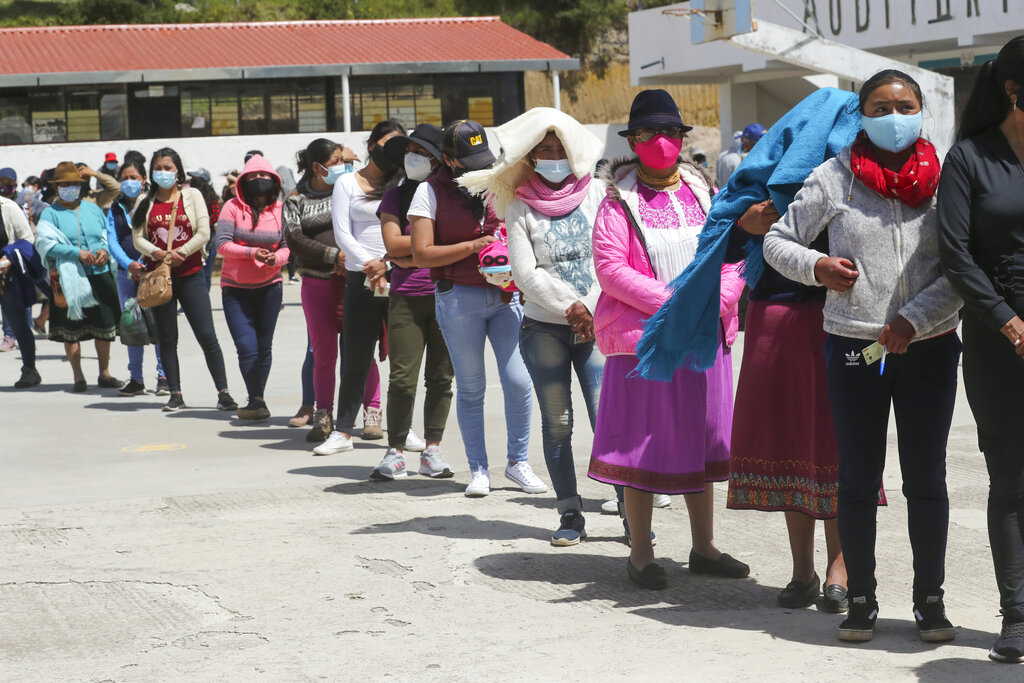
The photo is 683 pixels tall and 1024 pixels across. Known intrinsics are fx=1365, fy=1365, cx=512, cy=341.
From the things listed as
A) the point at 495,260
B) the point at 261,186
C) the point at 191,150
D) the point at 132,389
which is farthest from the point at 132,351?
the point at 191,150

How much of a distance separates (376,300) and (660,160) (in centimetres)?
346

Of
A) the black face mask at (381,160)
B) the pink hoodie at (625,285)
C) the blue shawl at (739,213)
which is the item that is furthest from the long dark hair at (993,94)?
the black face mask at (381,160)

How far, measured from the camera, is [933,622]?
14.5ft

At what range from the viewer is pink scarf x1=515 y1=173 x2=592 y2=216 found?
603 centimetres

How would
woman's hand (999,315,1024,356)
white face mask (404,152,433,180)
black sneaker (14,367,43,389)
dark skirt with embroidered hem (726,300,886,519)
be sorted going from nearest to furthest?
1. woman's hand (999,315,1024,356)
2. dark skirt with embroidered hem (726,300,886,519)
3. white face mask (404,152,433,180)
4. black sneaker (14,367,43,389)

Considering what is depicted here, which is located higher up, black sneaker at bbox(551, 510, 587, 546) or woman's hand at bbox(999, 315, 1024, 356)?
woman's hand at bbox(999, 315, 1024, 356)

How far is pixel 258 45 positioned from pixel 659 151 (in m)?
32.1

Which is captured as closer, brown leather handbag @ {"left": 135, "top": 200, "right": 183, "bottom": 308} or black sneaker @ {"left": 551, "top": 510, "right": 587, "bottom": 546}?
black sneaker @ {"left": 551, "top": 510, "right": 587, "bottom": 546}

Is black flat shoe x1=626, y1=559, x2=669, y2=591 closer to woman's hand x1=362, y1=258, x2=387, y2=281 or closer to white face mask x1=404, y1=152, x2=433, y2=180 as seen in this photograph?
white face mask x1=404, y1=152, x2=433, y2=180

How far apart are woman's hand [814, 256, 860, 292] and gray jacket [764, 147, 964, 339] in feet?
0.08

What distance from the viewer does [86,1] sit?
51.3m

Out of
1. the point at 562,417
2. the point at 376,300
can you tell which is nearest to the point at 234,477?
the point at 376,300

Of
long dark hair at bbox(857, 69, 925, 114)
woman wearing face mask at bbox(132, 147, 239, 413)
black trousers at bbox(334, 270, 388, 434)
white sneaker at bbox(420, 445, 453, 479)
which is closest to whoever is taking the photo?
long dark hair at bbox(857, 69, 925, 114)

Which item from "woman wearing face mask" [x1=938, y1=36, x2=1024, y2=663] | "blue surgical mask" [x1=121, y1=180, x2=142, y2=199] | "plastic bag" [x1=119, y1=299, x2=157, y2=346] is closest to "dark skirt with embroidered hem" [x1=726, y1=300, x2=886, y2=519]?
"woman wearing face mask" [x1=938, y1=36, x2=1024, y2=663]
